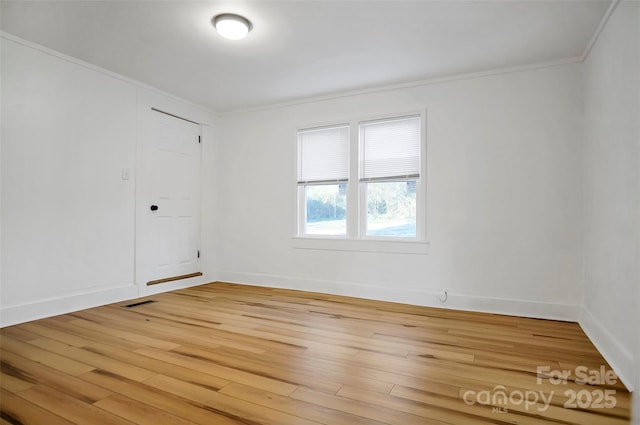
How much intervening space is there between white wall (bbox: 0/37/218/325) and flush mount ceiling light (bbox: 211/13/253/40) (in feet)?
6.31

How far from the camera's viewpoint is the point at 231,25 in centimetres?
299

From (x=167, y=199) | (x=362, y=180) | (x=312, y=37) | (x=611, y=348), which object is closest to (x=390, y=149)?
(x=362, y=180)

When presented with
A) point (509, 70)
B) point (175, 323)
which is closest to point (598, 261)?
point (509, 70)

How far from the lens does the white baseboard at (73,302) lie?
130 inches

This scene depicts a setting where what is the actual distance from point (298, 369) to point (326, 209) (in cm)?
282

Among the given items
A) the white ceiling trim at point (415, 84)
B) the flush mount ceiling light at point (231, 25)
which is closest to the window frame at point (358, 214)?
the white ceiling trim at point (415, 84)

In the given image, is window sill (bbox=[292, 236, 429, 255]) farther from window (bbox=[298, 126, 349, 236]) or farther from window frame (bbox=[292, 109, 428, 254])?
window (bbox=[298, 126, 349, 236])

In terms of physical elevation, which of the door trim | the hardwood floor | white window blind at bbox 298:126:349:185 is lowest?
the hardwood floor

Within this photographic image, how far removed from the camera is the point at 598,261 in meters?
3.06

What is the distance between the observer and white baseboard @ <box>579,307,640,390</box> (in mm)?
2236

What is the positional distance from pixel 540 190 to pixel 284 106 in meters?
3.47

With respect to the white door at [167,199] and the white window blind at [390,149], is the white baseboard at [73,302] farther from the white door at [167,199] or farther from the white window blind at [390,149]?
the white window blind at [390,149]

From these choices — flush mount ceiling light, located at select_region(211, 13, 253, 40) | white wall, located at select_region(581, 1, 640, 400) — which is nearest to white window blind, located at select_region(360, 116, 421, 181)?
white wall, located at select_region(581, 1, 640, 400)

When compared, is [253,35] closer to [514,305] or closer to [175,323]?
[175,323]
